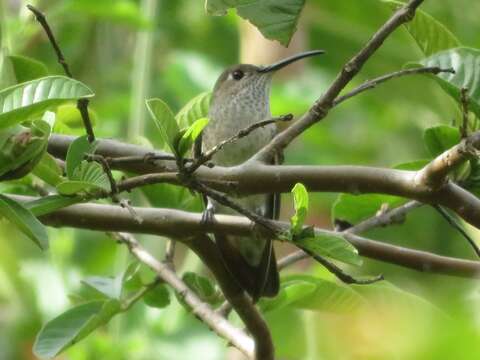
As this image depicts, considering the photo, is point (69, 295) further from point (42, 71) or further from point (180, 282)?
point (42, 71)

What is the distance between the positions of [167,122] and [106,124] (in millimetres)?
3006

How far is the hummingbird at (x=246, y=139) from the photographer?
2.68 m

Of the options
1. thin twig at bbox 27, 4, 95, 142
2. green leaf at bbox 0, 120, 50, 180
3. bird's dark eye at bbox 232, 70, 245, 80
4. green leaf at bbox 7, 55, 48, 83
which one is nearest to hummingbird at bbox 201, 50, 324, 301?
bird's dark eye at bbox 232, 70, 245, 80

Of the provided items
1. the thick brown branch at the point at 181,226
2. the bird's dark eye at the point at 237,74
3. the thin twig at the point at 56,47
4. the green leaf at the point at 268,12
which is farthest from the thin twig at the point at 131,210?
the bird's dark eye at the point at 237,74

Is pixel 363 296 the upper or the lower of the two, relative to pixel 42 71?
lower

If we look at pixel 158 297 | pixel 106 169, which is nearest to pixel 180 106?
pixel 158 297

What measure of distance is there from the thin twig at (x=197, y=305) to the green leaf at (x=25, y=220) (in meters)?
0.65

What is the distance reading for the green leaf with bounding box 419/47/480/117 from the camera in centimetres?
166

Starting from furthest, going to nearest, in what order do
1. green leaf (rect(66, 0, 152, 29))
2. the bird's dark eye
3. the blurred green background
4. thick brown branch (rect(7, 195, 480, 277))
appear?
1. the bird's dark eye
2. green leaf (rect(66, 0, 152, 29))
3. thick brown branch (rect(7, 195, 480, 277))
4. the blurred green background

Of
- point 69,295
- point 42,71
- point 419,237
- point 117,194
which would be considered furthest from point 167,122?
point 419,237

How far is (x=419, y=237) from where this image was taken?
520 cm

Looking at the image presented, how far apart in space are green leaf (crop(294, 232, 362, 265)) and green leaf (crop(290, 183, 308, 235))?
0.03 meters

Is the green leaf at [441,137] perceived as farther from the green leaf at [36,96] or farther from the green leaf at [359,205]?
the green leaf at [36,96]

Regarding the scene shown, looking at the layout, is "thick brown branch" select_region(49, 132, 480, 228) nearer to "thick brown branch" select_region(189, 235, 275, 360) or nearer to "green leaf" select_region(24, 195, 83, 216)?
"green leaf" select_region(24, 195, 83, 216)
